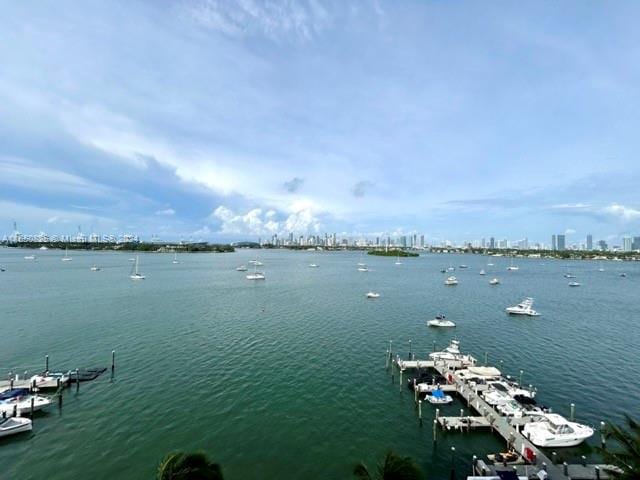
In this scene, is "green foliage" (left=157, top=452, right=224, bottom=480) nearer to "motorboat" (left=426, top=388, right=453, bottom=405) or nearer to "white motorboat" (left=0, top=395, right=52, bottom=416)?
"white motorboat" (left=0, top=395, right=52, bottom=416)

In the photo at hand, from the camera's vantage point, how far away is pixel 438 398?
105 ft

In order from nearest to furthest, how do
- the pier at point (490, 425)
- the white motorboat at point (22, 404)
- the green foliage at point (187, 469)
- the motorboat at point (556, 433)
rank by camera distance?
the green foliage at point (187, 469)
the pier at point (490, 425)
the motorboat at point (556, 433)
the white motorboat at point (22, 404)

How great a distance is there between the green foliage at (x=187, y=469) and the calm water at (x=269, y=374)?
9285mm

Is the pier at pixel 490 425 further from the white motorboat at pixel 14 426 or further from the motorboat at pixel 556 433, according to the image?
the white motorboat at pixel 14 426

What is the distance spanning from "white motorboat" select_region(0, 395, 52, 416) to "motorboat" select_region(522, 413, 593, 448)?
3808 centimetres

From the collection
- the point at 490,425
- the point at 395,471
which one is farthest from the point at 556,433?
the point at 395,471

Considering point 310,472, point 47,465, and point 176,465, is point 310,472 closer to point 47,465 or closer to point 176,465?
point 176,465

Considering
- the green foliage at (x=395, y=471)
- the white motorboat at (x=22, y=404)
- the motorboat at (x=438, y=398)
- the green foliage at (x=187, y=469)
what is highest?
the green foliage at (x=187, y=469)

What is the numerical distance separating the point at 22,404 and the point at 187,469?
24207 millimetres

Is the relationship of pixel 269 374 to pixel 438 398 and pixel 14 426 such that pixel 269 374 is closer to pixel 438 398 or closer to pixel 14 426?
pixel 438 398

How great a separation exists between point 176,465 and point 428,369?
1271 inches

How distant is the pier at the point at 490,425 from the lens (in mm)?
21281

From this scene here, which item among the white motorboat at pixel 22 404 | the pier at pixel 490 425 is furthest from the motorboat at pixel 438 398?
the white motorboat at pixel 22 404

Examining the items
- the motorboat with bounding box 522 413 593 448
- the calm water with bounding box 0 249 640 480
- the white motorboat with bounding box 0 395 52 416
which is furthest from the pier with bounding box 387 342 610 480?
the white motorboat with bounding box 0 395 52 416
